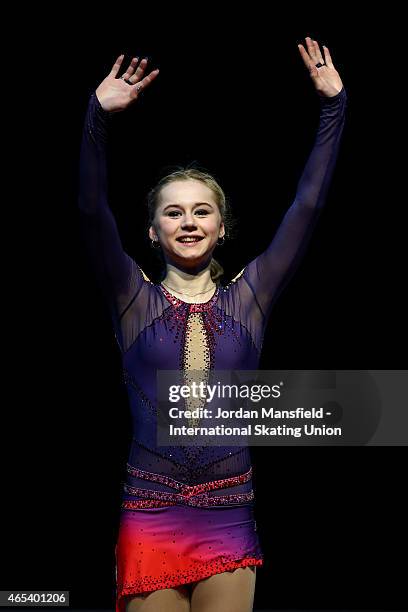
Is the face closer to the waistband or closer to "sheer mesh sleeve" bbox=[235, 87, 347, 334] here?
"sheer mesh sleeve" bbox=[235, 87, 347, 334]

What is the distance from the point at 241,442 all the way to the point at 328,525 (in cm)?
135

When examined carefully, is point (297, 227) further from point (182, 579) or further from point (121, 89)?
point (182, 579)

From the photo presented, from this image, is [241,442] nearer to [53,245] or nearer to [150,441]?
[150,441]

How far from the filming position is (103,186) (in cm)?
212

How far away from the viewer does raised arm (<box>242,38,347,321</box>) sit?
2.26 m

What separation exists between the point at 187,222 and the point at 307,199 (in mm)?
270

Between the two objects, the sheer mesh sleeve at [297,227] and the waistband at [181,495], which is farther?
the sheer mesh sleeve at [297,227]

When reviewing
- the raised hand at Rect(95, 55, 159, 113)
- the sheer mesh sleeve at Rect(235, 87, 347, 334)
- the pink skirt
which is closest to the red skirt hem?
the pink skirt

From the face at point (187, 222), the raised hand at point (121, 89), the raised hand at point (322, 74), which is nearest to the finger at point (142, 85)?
the raised hand at point (121, 89)

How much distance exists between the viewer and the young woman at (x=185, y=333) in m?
2.12

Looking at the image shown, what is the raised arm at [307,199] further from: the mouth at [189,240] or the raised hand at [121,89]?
the raised hand at [121,89]

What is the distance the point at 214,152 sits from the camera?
127 inches

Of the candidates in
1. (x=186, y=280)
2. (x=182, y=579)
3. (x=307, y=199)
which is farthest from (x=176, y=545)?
(x=307, y=199)

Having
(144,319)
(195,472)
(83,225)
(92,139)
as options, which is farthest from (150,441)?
(92,139)
